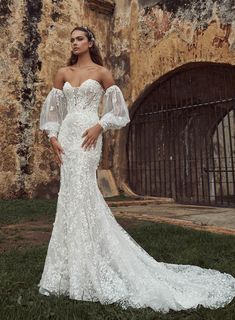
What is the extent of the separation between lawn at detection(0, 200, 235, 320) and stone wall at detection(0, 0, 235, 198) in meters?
2.31

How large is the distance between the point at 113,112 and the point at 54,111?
0.45m

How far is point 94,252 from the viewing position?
2311mm

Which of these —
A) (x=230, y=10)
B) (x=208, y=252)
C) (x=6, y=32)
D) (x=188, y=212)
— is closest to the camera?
(x=208, y=252)

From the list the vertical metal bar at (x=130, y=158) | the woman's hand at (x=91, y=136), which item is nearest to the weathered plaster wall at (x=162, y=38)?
the vertical metal bar at (x=130, y=158)

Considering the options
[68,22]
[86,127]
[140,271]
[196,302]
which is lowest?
[196,302]

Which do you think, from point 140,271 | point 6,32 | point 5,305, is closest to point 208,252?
point 140,271

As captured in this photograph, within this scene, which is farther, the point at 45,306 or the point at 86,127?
the point at 86,127

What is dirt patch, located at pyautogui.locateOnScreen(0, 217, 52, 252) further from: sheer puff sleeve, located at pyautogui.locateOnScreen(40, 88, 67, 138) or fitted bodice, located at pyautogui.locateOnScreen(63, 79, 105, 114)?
fitted bodice, located at pyautogui.locateOnScreen(63, 79, 105, 114)

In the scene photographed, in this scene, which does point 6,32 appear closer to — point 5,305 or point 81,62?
point 81,62

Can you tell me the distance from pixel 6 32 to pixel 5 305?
7177 millimetres

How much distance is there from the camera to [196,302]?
215 cm

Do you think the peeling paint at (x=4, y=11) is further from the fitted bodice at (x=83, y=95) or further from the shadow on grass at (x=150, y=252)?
the fitted bodice at (x=83, y=95)

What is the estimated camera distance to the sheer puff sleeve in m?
2.60

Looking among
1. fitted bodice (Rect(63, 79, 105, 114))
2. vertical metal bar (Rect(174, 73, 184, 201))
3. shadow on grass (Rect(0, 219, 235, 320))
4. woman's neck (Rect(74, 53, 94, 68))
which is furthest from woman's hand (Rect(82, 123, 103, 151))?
vertical metal bar (Rect(174, 73, 184, 201))
